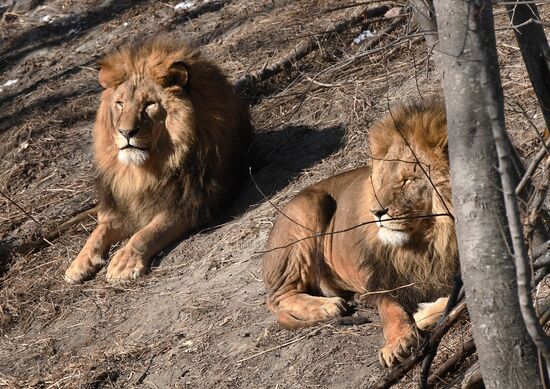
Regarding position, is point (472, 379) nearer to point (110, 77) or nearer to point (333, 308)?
point (333, 308)

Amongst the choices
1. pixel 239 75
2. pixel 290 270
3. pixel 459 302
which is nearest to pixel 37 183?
pixel 239 75

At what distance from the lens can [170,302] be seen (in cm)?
700

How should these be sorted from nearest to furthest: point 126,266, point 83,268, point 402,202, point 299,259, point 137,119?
point 402,202, point 299,259, point 126,266, point 137,119, point 83,268

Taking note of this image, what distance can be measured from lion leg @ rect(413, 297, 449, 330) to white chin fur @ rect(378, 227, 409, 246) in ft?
1.06

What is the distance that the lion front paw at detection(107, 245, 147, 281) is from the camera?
763 cm

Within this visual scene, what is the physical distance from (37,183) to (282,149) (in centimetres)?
226

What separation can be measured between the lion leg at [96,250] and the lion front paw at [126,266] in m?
0.26

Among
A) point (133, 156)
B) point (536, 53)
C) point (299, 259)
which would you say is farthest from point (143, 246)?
point (536, 53)

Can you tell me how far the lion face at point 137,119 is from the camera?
7.80 m

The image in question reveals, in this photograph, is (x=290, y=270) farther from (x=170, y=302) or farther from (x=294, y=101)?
(x=294, y=101)

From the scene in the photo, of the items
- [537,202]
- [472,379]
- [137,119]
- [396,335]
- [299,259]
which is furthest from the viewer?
[137,119]

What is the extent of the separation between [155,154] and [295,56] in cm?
235

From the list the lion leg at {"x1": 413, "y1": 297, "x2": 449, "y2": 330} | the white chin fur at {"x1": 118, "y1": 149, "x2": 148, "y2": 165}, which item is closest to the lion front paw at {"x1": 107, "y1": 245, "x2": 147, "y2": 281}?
the white chin fur at {"x1": 118, "y1": 149, "x2": 148, "y2": 165}

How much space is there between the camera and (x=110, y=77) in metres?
8.05
